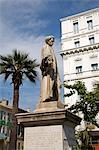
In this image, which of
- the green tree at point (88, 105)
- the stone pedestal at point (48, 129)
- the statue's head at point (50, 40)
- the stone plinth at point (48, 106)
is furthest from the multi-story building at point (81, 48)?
the stone pedestal at point (48, 129)

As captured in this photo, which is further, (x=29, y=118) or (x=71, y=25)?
(x=71, y=25)

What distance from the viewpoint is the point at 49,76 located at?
9.99 metres

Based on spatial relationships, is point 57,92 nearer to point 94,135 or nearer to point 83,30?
point 94,135

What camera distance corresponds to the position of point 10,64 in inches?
1062

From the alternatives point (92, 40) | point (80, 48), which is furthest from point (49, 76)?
point (92, 40)

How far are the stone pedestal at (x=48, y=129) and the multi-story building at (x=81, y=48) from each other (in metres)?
33.0

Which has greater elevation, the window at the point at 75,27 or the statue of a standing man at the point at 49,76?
the window at the point at 75,27

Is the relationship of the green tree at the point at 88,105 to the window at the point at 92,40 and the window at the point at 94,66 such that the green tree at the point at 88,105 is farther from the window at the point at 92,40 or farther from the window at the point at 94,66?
the window at the point at 92,40

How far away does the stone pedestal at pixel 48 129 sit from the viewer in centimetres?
880

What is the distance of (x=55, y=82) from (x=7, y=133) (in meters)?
46.5

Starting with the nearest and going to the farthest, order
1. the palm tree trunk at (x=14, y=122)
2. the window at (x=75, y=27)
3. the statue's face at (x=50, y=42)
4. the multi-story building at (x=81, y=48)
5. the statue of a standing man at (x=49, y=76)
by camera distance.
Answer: the statue of a standing man at (x=49, y=76) < the statue's face at (x=50, y=42) < the palm tree trunk at (x=14, y=122) < the multi-story building at (x=81, y=48) < the window at (x=75, y=27)

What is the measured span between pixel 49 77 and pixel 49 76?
0.04 metres

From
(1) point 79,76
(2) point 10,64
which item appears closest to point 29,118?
(2) point 10,64

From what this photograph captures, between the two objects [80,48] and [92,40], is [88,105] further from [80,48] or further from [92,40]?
[92,40]
